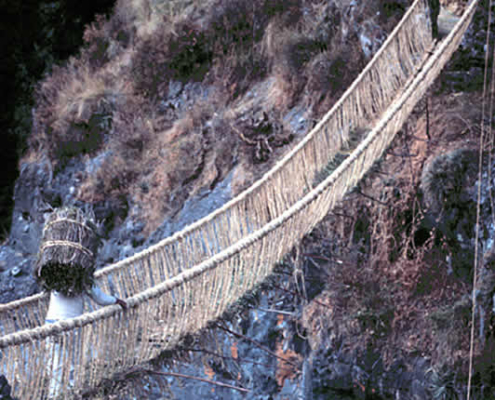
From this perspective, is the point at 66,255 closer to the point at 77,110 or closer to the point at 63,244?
the point at 63,244

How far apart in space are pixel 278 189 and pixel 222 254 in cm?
110

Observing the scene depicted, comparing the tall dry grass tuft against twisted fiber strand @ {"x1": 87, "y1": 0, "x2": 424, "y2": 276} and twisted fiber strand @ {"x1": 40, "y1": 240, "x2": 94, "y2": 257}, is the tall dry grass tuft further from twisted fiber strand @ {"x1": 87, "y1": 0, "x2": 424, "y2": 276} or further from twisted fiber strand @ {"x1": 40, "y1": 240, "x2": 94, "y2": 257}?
twisted fiber strand @ {"x1": 40, "y1": 240, "x2": 94, "y2": 257}

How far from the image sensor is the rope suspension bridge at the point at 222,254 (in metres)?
2.92

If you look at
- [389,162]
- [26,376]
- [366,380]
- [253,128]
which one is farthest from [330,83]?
[26,376]

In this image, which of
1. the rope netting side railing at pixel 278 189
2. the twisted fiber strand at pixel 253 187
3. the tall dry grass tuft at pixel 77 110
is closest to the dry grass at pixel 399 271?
the rope netting side railing at pixel 278 189

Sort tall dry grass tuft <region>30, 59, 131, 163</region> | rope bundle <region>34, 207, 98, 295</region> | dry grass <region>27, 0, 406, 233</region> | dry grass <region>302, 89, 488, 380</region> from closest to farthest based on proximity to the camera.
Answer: rope bundle <region>34, 207, 98, 295</region>, dry grass <region>302, 89, 488, 380</region>, dry grass <region>27, 0, 406, 233</region>, tall dry grass tuft <region>30, 59, 131, 163</region>

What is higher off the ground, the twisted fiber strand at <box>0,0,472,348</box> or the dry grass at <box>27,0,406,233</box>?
the dry grass at <box>27,0,406,233</box>

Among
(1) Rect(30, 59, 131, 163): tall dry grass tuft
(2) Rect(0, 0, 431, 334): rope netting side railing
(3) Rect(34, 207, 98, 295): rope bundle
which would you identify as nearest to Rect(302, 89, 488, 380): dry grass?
(2) Rect(0, 0, 431, 334): rope netting side railing

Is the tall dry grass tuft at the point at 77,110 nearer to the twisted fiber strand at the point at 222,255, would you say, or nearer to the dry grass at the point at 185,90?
the dry grass at the point at 185,90

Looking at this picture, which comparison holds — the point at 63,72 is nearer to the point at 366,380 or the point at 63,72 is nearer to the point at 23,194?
the point at 23,194

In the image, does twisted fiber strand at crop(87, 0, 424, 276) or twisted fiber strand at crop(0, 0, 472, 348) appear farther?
twisted fiber strand at crop(87, 0, 424, 276)

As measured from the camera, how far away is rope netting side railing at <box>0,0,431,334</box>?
4031 millimetres

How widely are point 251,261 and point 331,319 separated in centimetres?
97

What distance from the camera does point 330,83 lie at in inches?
217
